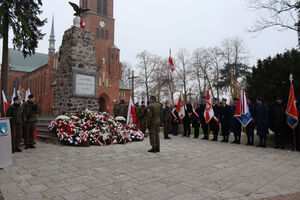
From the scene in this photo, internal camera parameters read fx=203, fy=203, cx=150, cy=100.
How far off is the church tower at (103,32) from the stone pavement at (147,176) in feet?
128

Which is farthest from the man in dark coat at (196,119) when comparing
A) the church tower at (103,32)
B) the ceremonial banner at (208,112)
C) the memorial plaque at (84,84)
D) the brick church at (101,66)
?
the church tower at (103,32)

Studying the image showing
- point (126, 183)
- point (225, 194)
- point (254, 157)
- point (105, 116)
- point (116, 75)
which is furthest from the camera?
point (116, 75)

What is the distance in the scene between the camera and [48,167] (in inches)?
194

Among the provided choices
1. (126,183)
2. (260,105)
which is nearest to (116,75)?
(260,105)

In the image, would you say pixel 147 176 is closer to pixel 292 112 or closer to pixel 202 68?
pixel 292 112

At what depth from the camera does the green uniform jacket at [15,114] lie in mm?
7016

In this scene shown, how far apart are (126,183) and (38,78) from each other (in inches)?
2071

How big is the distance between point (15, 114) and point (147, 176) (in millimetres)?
5507

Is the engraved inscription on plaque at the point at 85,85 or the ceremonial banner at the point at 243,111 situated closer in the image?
the ceremonial banner at the point at 243,111

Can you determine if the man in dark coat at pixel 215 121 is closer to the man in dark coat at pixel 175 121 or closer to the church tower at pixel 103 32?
the man in dark coat at pixel 175 121

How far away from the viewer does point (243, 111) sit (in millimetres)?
8570

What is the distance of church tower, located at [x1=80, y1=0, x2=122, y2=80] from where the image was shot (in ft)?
147

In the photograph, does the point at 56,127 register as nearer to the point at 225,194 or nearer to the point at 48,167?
the point at 48,167

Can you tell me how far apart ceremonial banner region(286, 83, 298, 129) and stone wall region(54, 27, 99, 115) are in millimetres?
8580
